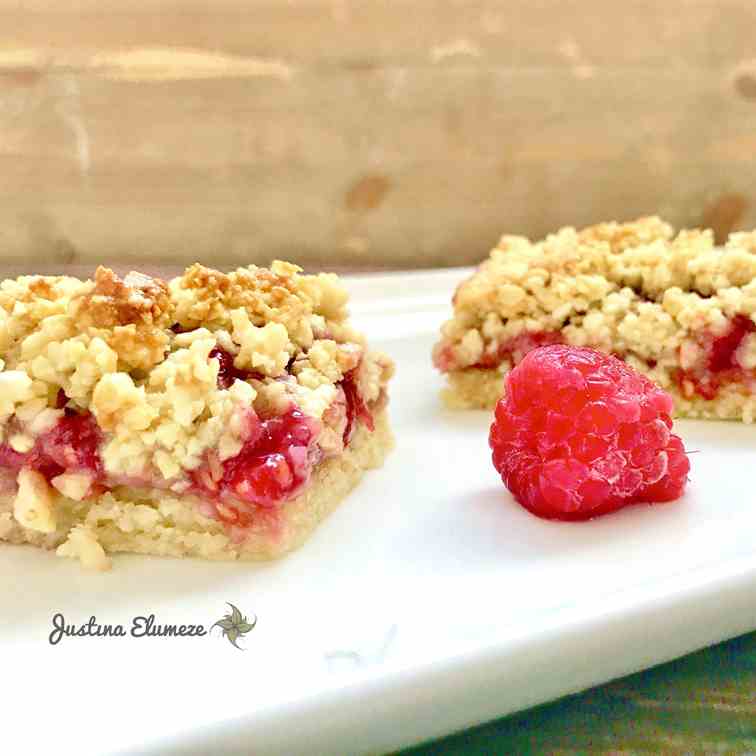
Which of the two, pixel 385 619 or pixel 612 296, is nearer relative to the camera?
pixel 385 619

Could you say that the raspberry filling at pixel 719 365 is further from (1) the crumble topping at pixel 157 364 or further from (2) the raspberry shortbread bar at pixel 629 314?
(1) the crumble topping at pixel 157 364

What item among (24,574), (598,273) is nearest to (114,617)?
(24,574)

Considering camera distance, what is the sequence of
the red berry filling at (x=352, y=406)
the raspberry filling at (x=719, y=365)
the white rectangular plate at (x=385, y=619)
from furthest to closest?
the raspberry filling at (x=719, y=365), the red berry filling at (x=352, y=406), the white rectangular plate at (x=385, y=619)

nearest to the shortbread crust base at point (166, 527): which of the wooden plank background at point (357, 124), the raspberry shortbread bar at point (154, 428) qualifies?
the raspberry shortbread bar at point (154, 428)

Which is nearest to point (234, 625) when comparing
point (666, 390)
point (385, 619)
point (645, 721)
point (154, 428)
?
point (385, 619)

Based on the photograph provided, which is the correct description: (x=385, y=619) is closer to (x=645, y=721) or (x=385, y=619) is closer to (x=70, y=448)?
(x=645, y=721)

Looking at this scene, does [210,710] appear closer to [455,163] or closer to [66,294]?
[66,294]
